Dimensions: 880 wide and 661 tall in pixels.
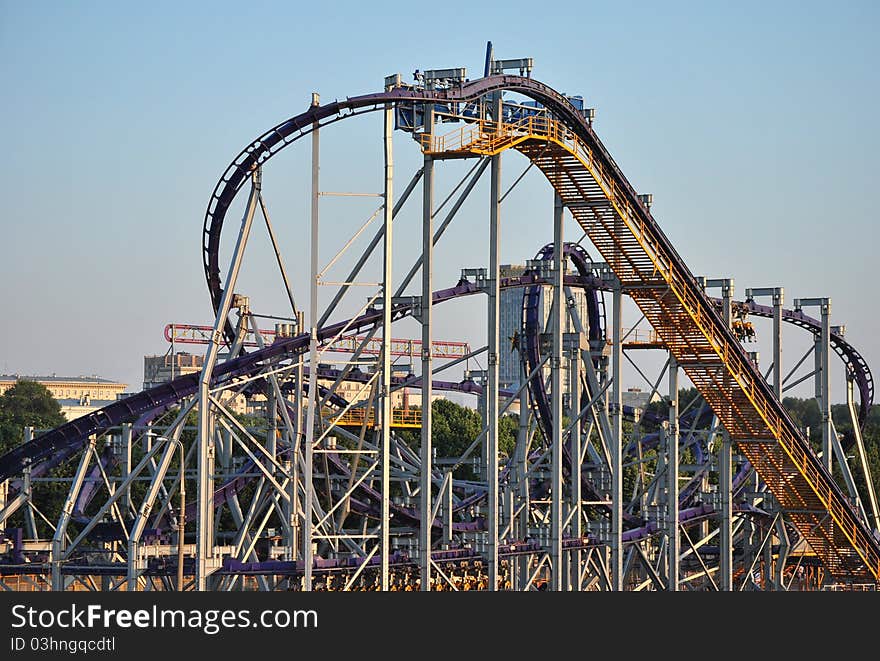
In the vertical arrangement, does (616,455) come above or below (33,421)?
below

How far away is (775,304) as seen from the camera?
144ft

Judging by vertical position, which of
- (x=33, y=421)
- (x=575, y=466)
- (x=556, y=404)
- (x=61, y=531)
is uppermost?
(x=33, y=421)

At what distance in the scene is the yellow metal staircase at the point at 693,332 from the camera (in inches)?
1267

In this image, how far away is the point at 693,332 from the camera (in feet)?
119

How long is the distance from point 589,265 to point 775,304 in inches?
309

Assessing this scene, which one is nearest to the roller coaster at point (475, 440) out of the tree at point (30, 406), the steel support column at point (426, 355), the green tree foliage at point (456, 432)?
the steel support column at point (426, 355)

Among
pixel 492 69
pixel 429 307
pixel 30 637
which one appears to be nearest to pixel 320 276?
pixel 429 307

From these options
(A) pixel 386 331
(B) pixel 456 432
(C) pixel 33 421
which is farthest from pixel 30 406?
(A) pixel 386 331

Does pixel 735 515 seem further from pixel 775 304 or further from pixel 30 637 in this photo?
pixel 30 637

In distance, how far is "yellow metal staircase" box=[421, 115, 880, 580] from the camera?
32.2 meters

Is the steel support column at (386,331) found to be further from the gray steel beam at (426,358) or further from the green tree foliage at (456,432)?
the green tree foliage at (456,432)

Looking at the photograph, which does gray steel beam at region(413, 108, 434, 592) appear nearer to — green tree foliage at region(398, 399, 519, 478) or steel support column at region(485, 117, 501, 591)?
steel support column at region(485, 117, 501, 591)

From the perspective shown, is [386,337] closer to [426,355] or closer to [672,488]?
[426,355]

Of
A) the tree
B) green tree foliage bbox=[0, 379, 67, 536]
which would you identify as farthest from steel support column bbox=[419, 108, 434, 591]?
the tree
